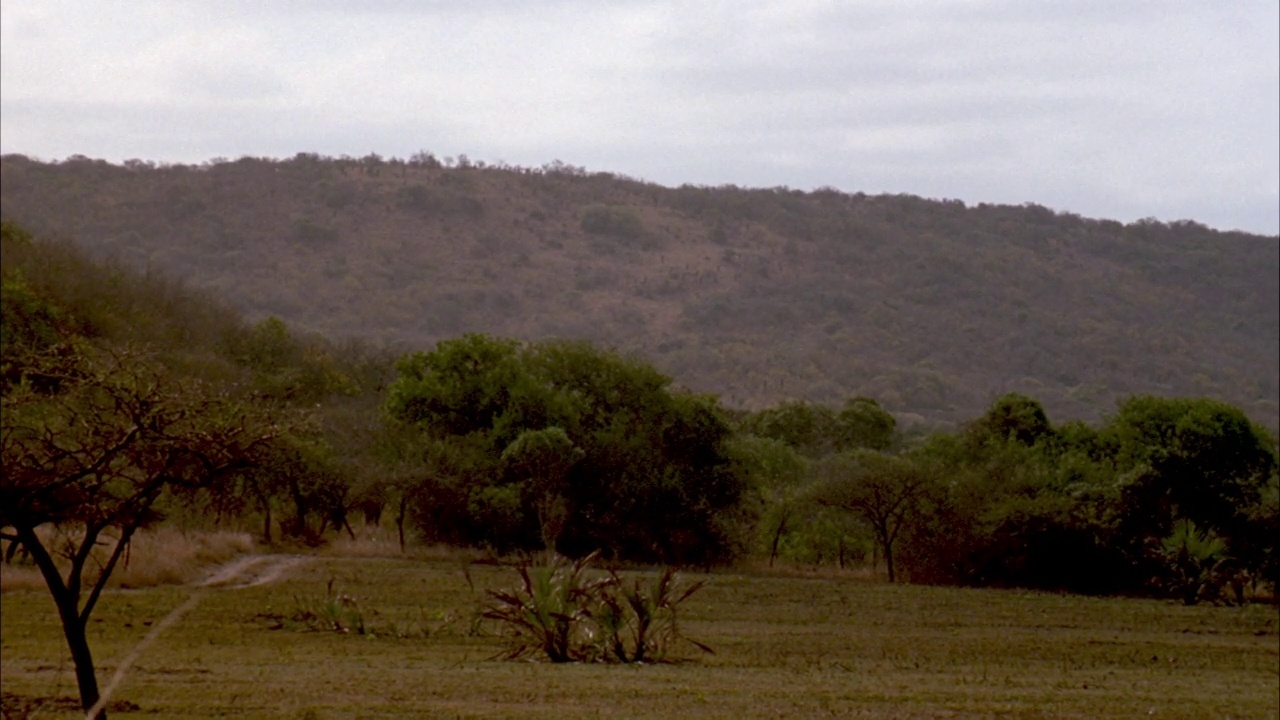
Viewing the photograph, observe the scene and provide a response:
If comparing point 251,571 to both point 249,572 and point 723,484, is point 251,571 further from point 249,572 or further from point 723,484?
point 723,484

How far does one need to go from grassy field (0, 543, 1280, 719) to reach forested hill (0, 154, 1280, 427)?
69.9 meters

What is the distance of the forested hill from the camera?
107125 millimetres

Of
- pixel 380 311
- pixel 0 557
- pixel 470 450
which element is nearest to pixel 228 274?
pixel 380 311

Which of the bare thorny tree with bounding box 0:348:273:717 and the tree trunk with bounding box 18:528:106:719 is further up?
the bare thorny tree with bounding box 0:348:273:717

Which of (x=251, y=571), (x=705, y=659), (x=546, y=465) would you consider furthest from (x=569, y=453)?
(x=705, y=659)

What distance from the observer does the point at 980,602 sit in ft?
93.2

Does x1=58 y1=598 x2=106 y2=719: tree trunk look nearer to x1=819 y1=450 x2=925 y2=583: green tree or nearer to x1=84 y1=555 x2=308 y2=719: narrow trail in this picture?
x1=84 y1=555 x2=308 y2=719: narrow trail

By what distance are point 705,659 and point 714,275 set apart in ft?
350

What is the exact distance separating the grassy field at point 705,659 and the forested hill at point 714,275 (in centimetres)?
6993

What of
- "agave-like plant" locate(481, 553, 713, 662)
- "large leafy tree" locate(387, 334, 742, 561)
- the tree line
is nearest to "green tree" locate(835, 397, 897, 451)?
the tree line

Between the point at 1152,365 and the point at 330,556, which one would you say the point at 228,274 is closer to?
the point at 1152,365

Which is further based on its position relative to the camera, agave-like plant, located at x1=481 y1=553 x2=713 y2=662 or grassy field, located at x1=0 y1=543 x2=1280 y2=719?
agave-like plant, located at x1=481 y1=553 x2=713 y2=662

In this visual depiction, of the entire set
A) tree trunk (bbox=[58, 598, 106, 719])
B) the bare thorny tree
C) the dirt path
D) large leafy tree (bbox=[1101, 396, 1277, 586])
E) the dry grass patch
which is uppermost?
the bare thorny tree

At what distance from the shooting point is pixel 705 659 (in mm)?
18500
